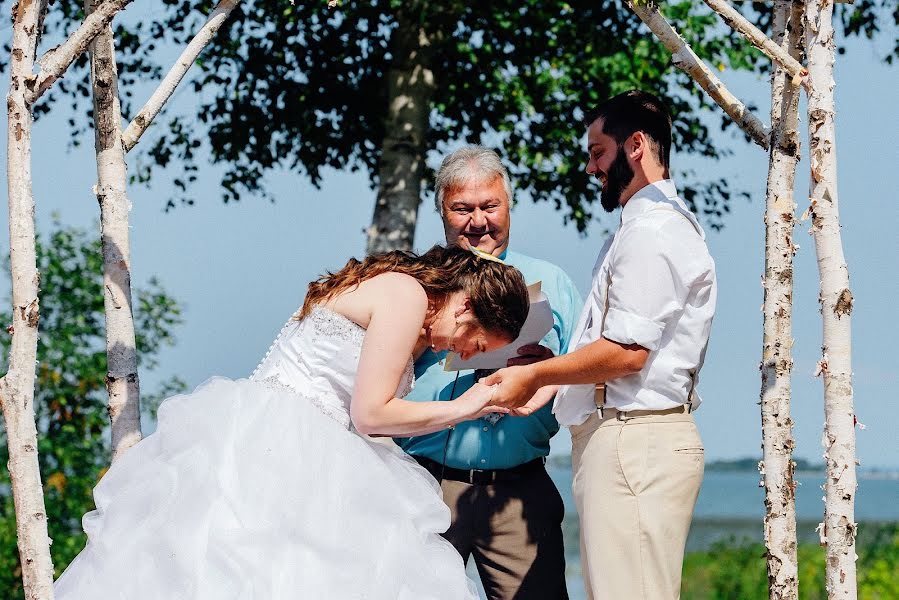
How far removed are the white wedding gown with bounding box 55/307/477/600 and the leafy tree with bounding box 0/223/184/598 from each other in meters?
6.84

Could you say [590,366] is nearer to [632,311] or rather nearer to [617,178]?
[632,311]

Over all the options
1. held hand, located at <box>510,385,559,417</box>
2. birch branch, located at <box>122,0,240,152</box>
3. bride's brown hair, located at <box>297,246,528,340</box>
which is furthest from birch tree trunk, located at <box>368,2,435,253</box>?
bride's brown hair, located at <box>297,246,528,340</box>

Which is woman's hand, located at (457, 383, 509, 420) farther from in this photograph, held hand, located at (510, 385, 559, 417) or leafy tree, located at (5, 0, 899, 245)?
leafy tree, located at (5, 0, 899, 245)

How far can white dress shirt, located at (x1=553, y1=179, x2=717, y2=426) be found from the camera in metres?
3.08

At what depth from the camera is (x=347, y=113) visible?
9172 millimetres

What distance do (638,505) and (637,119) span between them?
1138 mm

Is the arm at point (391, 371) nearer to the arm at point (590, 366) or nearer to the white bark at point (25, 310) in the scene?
the arm at point (590, 366)

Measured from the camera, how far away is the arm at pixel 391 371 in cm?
308

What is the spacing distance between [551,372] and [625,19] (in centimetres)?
629

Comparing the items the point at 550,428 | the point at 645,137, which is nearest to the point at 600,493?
the point at 550,428

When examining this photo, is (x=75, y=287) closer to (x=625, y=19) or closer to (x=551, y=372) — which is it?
(x=625, y=19)

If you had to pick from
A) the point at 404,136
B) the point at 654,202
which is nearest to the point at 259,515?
the point at 654,202

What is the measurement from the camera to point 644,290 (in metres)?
3.07

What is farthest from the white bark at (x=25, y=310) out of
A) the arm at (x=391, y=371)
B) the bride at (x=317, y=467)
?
the arm at (x=391, y=371)
